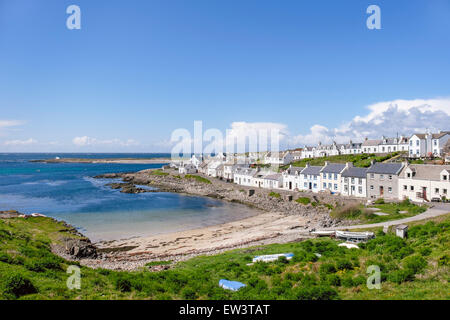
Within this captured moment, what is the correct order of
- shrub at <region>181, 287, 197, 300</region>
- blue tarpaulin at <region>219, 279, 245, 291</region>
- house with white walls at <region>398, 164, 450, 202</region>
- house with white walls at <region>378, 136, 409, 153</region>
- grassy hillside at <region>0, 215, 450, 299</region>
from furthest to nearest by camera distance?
house with white walls at <region>378, 136, 409, 153</region>
house with white walls at <region>398, 164, 450, 202</region>
blue tarpaulin at <region>219, 279, 245, 291</region>
shrub at <region>181, 287, 197, 300</region>
grassy hillside at <region>0, 215, 450, 299</region>

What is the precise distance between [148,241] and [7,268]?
20044 millimetres

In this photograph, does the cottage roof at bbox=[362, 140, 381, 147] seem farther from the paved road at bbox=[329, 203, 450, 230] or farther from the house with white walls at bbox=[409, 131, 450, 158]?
the paved road at bbox=[329, 203, 450, 230]

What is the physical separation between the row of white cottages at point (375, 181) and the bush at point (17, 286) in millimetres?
45071

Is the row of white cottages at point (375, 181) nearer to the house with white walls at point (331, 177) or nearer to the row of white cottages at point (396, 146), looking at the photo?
the house with white walls at point (331, 177)

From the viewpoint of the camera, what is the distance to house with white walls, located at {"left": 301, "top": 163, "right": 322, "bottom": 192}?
5603 centimetres

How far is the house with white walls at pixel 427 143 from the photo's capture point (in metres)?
68.2

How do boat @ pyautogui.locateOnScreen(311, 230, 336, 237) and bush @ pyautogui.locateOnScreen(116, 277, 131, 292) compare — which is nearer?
bush @ pyautogui.locateOnScreen(116, 277, 131, 292)

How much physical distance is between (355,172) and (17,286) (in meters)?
50.2

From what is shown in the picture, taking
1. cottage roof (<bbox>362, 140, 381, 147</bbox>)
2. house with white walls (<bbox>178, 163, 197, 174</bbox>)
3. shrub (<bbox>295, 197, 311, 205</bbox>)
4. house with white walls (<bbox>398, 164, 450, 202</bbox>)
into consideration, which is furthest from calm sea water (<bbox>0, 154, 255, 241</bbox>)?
cottage roof (<bbox>362, 140, 381, 147</bbox>)

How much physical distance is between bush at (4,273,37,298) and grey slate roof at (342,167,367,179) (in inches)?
1899

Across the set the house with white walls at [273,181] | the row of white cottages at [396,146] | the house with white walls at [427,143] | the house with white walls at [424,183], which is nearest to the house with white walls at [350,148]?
the row of white cottages at [396,146]
